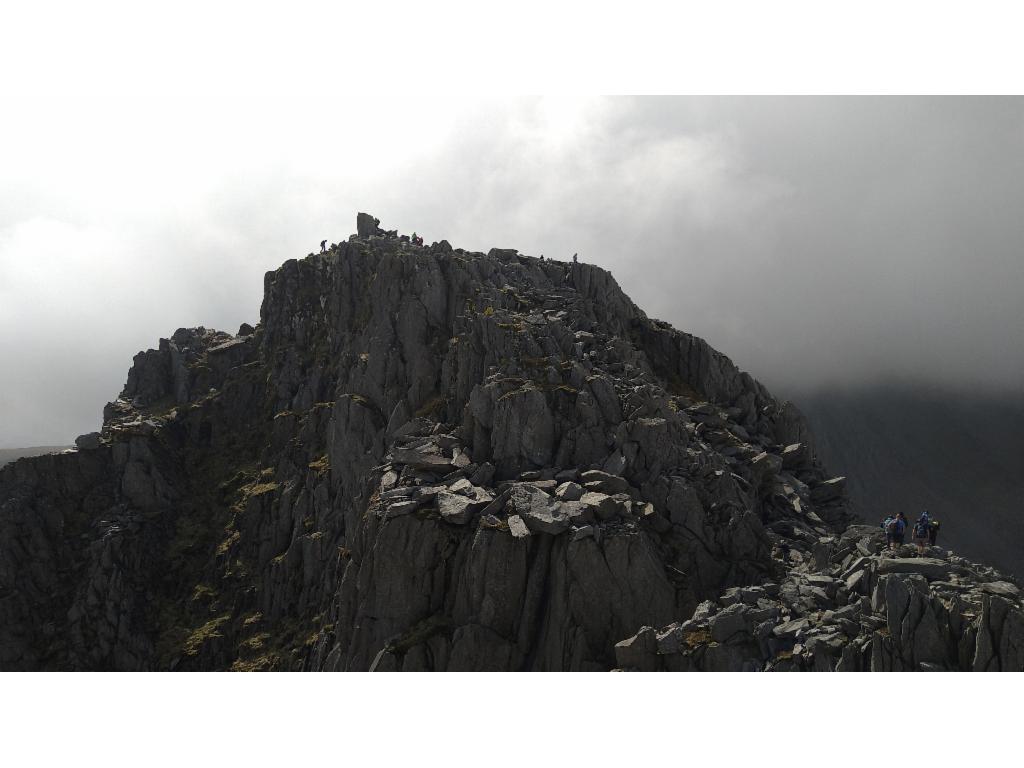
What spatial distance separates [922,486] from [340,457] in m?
141

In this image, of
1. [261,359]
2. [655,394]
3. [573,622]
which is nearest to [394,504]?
[573,622]

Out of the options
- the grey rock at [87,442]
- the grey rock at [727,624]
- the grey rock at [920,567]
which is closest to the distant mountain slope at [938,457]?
the grey rock at [920,567]

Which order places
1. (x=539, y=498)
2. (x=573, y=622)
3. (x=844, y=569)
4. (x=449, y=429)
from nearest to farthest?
(x=844, y=569)
(x=573, y=622)
(x=539, y=498)
(x=449, y=429)

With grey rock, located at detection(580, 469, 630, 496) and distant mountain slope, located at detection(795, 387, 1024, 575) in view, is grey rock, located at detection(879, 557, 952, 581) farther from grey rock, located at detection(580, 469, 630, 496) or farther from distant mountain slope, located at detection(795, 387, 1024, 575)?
distant mountain slope, located at detection(795, 387, 1024, 575)

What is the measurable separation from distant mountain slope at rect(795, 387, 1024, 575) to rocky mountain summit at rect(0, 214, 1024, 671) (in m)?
104

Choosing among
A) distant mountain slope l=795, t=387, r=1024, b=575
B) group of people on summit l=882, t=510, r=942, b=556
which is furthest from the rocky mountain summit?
distant mountain slope l=795, t=387, r=1024, b=575

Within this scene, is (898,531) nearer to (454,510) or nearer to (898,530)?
(898,530)

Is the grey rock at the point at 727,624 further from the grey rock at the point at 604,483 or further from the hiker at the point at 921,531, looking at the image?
the grey rock at the point at 604,483

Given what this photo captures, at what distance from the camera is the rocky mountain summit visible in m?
30.1

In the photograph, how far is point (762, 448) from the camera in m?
54.6

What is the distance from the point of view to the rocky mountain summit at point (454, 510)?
30.1m

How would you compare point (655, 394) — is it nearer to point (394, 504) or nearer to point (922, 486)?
point (394, 504)

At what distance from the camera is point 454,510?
4075 cm

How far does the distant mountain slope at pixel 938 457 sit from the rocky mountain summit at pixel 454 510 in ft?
342
